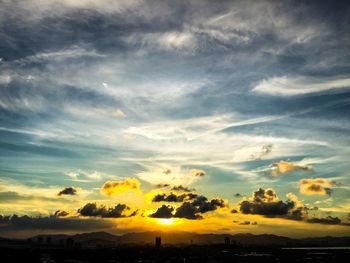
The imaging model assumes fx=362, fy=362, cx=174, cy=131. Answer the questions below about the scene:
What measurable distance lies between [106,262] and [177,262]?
30.4 metres

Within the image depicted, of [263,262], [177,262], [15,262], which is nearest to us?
[15,262]

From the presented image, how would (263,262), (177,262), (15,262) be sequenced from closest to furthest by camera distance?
(15,262) → (177,262) → (263,262)

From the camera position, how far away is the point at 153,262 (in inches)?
6043

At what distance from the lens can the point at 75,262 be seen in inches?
5659

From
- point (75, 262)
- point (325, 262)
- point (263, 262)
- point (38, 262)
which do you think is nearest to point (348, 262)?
point (325, 262)

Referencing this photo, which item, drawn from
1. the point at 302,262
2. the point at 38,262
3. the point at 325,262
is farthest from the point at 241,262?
the point at 38,262

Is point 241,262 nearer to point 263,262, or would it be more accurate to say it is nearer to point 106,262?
point 263,262

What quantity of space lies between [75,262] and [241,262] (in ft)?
230

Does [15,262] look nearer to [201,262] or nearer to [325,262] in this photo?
[201,262]

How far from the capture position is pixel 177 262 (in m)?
151

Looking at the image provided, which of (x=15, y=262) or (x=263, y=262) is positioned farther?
(x=263, y=262)

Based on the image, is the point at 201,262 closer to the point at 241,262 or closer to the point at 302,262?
the point at 241,262

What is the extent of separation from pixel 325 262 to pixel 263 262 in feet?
90.3

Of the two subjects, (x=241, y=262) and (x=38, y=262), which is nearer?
(x=38, y=262)
